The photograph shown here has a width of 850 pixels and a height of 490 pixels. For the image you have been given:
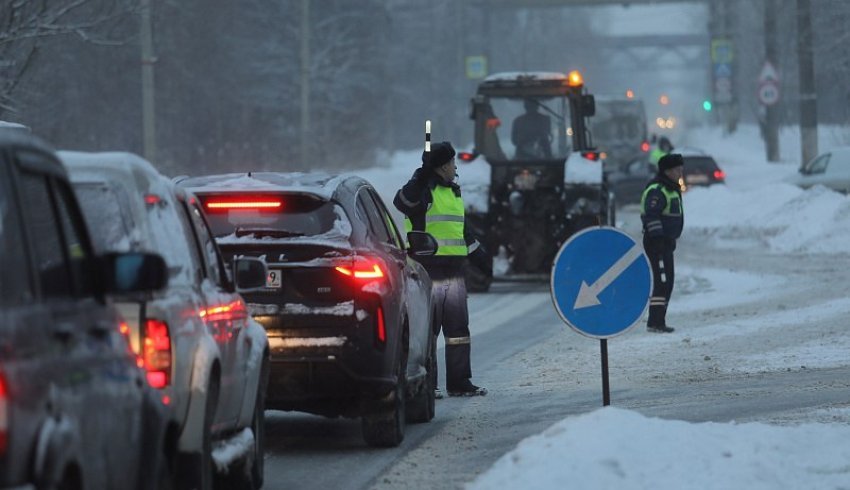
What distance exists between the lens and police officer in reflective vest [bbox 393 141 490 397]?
1422cm

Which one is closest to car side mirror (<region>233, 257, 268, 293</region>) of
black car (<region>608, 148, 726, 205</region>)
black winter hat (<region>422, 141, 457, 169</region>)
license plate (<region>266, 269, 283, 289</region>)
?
license plate (<region>266, 269, 283, 289</region>)

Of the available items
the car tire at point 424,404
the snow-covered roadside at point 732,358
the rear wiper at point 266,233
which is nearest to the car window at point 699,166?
the snow-covered roadside at point 732,358

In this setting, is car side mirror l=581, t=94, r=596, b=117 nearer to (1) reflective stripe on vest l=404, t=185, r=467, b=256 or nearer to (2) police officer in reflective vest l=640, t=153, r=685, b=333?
(2) police officer in reflective vest l=640, t=153, r=685, b=333

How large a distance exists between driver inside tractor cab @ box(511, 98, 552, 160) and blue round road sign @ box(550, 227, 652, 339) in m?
15.6

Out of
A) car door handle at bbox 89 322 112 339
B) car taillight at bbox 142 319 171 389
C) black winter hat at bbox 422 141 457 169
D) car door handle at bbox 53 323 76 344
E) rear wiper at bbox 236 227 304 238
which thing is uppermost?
black winter hat at bbox 422 141 457 169

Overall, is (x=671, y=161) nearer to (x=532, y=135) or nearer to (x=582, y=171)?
(x=582, y=171)

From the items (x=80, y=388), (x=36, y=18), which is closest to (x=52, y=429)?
(x=80, y=388)

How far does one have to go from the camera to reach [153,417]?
7.13 meters

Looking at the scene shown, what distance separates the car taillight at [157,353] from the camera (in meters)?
7.60

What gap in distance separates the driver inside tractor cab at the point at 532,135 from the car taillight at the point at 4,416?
22.1 m

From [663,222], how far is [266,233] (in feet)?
Result: 29.7

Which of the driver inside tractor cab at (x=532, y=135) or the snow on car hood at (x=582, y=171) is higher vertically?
the driver inside tractor cab at (x=532, y=135)

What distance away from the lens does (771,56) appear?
172 feet

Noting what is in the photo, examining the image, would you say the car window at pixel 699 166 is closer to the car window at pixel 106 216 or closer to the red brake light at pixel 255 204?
the red brake light at pixel 255 204
